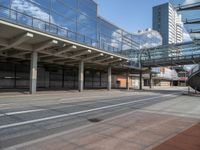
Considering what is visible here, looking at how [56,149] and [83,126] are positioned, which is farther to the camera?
[83,126]

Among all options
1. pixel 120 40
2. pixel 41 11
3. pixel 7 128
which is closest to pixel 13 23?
pixel 41 11

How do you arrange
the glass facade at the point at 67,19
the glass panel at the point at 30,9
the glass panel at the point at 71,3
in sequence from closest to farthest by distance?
the glass facade at the point at 67,19 < the glass panel at the point at 30,9 < the glass panel at the point at 71,3

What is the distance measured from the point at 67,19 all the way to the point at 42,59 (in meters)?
7.57

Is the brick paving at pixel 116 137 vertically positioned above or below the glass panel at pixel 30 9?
below

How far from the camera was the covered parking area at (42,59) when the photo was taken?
2298 cm

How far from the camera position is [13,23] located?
1977 cm

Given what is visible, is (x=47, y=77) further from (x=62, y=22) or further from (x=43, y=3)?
(x=43, y=3)

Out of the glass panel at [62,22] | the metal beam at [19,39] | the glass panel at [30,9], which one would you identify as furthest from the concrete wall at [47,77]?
the glass panel at [30,9]

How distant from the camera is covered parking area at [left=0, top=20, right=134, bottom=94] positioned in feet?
75.4

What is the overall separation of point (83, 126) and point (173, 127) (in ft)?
11.3

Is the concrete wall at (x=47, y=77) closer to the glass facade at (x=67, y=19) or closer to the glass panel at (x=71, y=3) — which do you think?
the glass facade at (x=67, y=19)

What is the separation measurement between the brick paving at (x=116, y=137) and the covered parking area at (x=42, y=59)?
592 inches

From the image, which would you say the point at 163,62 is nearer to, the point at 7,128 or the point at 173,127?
the point at 173,127

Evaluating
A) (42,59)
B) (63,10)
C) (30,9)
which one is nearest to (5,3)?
(30,9)
